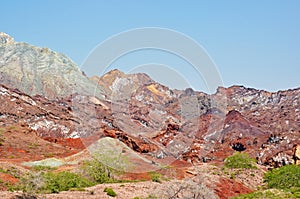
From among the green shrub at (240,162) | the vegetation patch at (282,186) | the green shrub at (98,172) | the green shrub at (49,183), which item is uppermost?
the green shrub at (240,162)

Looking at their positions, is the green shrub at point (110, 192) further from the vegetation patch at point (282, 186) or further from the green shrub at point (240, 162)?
the green shrub at point (240, 162)

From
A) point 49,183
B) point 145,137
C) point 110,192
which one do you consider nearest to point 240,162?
point 110,192

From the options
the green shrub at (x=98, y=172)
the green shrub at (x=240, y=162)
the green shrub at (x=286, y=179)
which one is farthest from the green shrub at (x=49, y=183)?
the green shrub at (x=240, y=162)

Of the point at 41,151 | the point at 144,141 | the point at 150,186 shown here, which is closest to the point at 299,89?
the point at 144,141

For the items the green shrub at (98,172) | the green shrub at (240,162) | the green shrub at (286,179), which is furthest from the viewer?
the green shrub at (240,162)

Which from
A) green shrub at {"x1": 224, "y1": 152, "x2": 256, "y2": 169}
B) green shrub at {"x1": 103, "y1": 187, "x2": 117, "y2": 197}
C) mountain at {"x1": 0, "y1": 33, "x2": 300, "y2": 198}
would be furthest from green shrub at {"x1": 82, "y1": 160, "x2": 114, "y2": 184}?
green shrub at {"x1": 224, "y1": 152, "x2": 256, "y2": 169}

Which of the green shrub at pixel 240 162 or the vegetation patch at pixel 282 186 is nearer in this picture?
the vegetation patch at pixel 282 186

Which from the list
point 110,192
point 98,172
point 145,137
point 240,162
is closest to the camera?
point 110,192

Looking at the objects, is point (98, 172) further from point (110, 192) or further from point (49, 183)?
point (49, 183)

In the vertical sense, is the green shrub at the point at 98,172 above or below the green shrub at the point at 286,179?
below

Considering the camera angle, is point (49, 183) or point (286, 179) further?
point (286, 179)

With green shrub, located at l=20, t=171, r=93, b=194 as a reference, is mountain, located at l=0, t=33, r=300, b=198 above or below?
above

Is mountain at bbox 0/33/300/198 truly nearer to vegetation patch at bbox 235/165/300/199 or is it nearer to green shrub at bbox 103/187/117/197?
vegetation patch at bbox 235/165/300/199

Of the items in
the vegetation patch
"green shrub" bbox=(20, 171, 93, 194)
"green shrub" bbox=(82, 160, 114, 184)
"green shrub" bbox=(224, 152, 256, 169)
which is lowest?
"green shrub" bbox=(20, 171, 93, 194)
